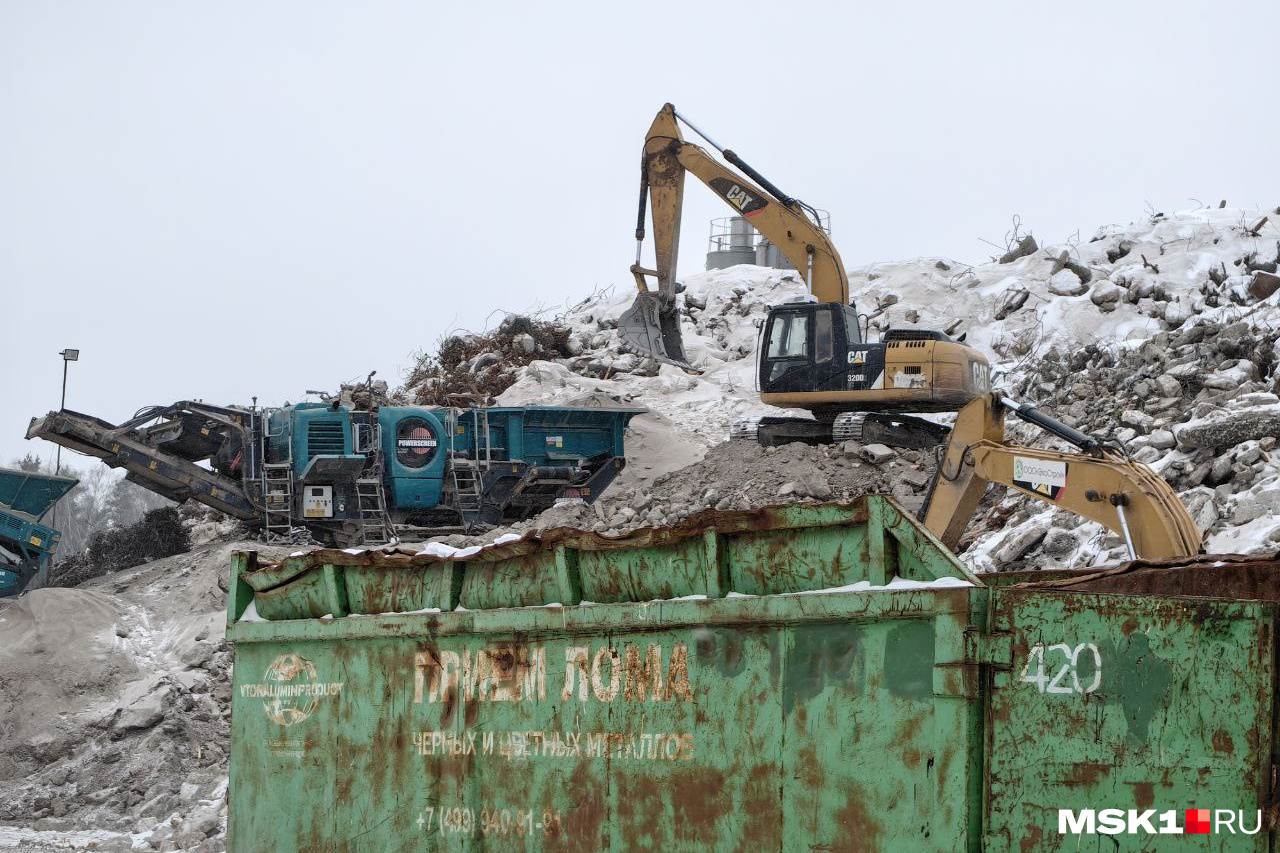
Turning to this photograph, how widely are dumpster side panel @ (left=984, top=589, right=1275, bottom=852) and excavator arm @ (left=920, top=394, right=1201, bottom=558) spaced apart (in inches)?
193

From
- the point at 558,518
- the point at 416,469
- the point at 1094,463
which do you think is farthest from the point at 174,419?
the point at 1094,463

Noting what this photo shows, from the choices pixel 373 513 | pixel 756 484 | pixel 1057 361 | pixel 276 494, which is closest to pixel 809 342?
pixel 756 484

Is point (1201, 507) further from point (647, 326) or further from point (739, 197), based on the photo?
point (647, 326)

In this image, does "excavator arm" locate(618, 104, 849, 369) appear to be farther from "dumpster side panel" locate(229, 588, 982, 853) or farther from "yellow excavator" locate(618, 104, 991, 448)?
"dumpster side panel" locate(229, 588, 982, 853)

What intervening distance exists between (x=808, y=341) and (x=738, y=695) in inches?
556

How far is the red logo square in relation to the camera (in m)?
3.97

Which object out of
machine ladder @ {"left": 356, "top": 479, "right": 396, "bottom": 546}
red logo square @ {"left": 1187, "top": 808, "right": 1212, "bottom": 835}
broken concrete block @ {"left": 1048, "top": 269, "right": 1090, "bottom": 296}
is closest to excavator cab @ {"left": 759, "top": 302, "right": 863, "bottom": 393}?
machine ladder @ {"left": 356, "top": 479, "right": 396, "bottom": 546}

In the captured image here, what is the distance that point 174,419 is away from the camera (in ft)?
62.6

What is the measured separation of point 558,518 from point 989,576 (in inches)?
486

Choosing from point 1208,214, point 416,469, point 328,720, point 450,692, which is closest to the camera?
point 450,692

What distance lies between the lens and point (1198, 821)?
3.98 meters

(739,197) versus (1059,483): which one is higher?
(739,197)

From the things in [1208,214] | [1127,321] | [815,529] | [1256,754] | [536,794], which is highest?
[1208,214]

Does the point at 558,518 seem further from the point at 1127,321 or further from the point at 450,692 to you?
the point at 450,692
